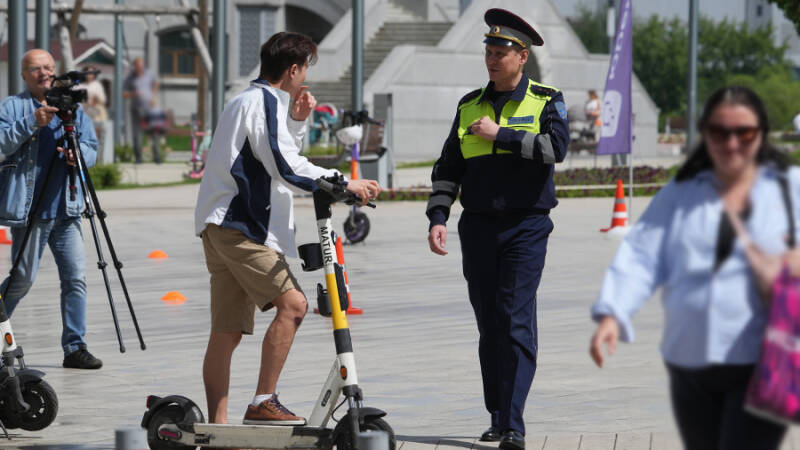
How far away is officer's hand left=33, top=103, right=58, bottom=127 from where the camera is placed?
284 inches

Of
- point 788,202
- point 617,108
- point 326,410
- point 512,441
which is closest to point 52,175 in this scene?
point 326,410

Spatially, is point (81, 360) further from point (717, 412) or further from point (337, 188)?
point (717, 412)

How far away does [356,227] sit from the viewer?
1548 cm

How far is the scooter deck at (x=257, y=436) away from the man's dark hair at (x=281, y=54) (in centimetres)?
141

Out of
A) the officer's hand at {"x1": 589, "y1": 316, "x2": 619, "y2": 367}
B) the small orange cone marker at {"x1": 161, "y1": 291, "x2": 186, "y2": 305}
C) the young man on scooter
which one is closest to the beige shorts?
the young man on scooter

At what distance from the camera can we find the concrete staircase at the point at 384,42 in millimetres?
37094

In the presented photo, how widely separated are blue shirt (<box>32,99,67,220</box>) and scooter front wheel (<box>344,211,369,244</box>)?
25.5 ft

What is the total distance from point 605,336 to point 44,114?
4.55m

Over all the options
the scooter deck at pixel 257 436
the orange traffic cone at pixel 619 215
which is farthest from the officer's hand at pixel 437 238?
the orange traffic cone at pixel 619 215

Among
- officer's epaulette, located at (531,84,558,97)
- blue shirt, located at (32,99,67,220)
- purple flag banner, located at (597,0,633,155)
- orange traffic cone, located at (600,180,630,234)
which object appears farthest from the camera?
purple flag banner, located at (597,0,633,155)

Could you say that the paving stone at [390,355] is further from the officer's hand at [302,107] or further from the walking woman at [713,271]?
the walking woman at [713,271]

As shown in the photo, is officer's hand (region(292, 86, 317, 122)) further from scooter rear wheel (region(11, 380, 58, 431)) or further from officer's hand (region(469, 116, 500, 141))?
scooter rear wheel (region(11, 380, 58, 431))

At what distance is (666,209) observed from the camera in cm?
354

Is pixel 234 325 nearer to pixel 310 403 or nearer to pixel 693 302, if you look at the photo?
pixel 310 403
